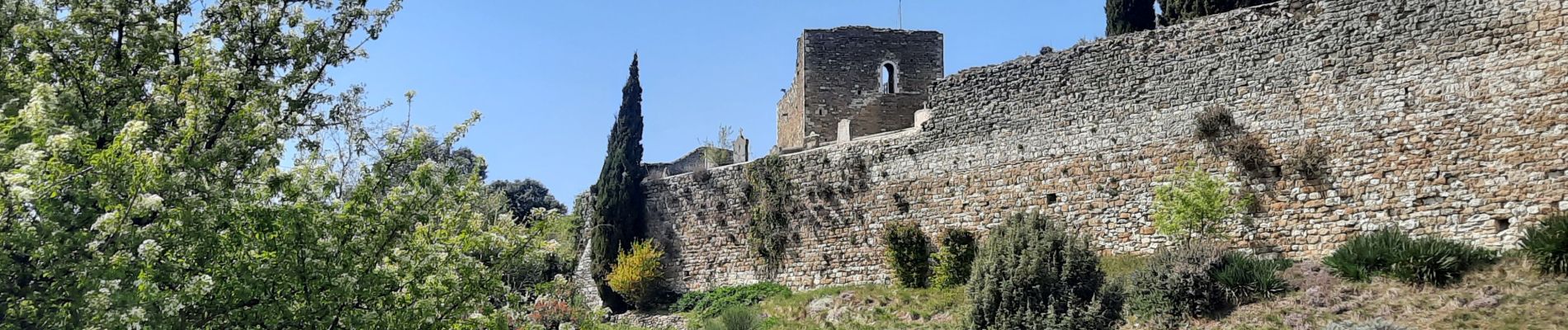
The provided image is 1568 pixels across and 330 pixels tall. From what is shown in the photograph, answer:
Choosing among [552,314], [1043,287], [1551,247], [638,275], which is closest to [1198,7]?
[1043,287]

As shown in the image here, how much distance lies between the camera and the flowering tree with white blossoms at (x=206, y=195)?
884cm

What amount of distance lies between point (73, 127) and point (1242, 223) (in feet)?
51.9

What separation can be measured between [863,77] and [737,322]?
1202 cm

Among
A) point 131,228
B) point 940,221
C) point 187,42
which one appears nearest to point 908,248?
point 940,221

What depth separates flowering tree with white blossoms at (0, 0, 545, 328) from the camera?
8.84 m

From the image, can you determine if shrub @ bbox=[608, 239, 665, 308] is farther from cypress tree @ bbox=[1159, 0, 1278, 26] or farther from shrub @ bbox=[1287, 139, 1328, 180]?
shrub @ bbox=[1287, 139, 1328, 180]

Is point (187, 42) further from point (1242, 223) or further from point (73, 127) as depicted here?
point (1242, 223)

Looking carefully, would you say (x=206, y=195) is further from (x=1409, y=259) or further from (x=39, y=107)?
(x=1409, y=259)

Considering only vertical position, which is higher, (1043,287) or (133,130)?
(133,130)

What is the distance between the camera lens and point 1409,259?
15.7 meters

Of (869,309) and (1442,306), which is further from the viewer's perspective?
(869,309)

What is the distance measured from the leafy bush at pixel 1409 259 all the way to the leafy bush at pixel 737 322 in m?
9.99

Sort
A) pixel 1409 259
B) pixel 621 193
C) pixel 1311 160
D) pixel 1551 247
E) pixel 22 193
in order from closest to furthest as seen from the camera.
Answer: pixel 22 193
pixel 1551 247
pixel 1409 259
pixel 1311 160
pixel 621 193

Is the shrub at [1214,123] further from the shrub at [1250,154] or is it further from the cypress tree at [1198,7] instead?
the cypress tree at [1198,7]
